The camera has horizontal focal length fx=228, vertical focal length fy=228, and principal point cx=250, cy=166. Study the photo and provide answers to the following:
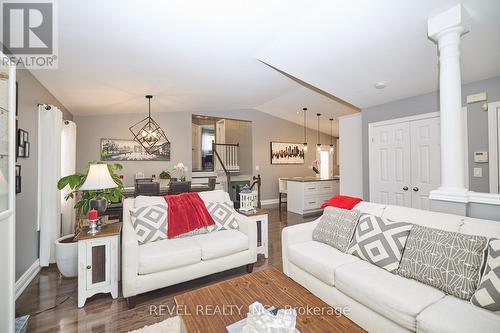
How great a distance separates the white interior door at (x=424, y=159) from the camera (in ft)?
11.3

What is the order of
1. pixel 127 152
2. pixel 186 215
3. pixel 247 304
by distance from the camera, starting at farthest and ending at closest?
1. pixel 127 152
2. pixel 186 215
3. pixel 247 304

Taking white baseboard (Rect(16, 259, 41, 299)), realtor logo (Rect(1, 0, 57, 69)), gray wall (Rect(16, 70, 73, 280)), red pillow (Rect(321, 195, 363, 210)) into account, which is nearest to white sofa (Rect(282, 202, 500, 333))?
red pillow (Rect(321, 195, 363, 210))

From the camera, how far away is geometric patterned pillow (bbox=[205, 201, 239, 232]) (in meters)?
2.81

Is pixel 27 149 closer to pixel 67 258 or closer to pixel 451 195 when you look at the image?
pixel 67 258

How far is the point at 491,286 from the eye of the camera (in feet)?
4.23

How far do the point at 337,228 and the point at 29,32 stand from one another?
3.33 meters

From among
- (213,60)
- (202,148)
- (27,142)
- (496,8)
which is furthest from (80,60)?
(202,148)

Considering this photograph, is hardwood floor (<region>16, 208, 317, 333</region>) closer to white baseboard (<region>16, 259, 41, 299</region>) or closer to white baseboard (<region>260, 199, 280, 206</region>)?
white baseboard (<region>16, 259, 41, 299</region>)

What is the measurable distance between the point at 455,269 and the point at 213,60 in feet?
10.6

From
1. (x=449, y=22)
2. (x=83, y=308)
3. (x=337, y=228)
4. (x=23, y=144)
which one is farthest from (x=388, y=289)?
(x=23, y=144)

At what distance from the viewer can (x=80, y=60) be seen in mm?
2586

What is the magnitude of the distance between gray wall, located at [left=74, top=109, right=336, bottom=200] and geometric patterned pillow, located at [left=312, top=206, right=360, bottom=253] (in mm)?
4386

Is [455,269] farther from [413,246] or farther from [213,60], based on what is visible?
[213,60]

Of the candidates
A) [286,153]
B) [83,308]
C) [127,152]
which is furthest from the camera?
[286,153]
